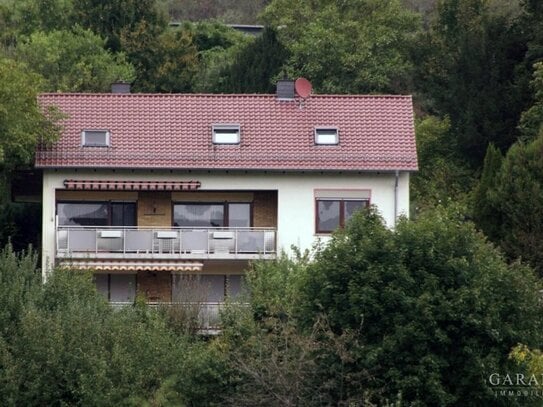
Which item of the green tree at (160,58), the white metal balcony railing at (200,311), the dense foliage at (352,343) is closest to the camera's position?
the dense foliage at (352,343)

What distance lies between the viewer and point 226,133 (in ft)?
161

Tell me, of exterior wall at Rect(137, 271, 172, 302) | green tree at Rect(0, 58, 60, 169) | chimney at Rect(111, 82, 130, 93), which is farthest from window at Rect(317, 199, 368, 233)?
chimney at Rect(111, 82, 130, 93)

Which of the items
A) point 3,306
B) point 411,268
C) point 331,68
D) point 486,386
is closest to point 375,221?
point 411,268

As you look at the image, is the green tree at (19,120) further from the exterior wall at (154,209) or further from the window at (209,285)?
the window at (209,285)

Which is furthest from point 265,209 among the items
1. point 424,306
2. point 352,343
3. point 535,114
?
point 424,306

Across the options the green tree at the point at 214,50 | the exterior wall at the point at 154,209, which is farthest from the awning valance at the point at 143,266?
the green tree at the point at 214,50

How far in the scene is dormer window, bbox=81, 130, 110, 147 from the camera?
4828 cm

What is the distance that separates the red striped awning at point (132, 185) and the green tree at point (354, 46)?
18.7 meters

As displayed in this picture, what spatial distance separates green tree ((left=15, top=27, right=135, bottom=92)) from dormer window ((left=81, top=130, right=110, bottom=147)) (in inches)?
518

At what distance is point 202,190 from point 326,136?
3.67 metres

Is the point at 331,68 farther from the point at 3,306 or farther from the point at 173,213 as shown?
the point at 3,306

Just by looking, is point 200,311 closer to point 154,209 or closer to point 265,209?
point 154,209

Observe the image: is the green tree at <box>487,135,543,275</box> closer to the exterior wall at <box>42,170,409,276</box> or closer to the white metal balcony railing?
the exterior wall at <box>42,170,409,276</box>

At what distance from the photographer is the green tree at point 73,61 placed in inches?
2514
